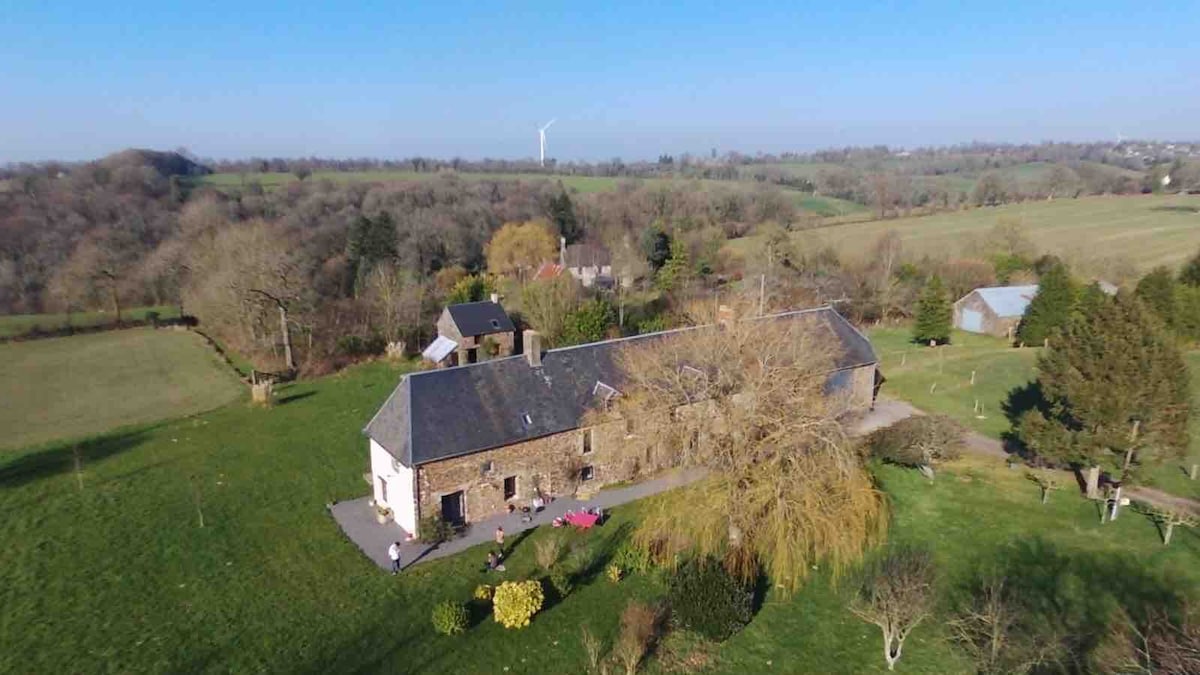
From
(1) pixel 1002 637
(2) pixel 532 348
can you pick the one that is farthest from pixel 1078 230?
(1) pixel 1002 637

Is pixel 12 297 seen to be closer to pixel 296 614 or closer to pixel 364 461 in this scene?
pixel 364 461

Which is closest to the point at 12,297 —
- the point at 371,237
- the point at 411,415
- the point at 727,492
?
the point at 371,237

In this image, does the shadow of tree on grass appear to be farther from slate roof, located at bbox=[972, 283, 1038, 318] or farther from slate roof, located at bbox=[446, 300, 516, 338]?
slate roof, located at bbox=[972, 283, 1038, 318]

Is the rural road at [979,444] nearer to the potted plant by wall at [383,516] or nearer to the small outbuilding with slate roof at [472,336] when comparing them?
the potted plant by wall at [383,516]

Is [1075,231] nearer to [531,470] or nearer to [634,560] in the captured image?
[531,470]

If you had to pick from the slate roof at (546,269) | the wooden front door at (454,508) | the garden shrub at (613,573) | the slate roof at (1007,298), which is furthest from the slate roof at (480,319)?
the slate roof at (1007,298)

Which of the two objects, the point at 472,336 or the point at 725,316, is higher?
the point at 725,316
